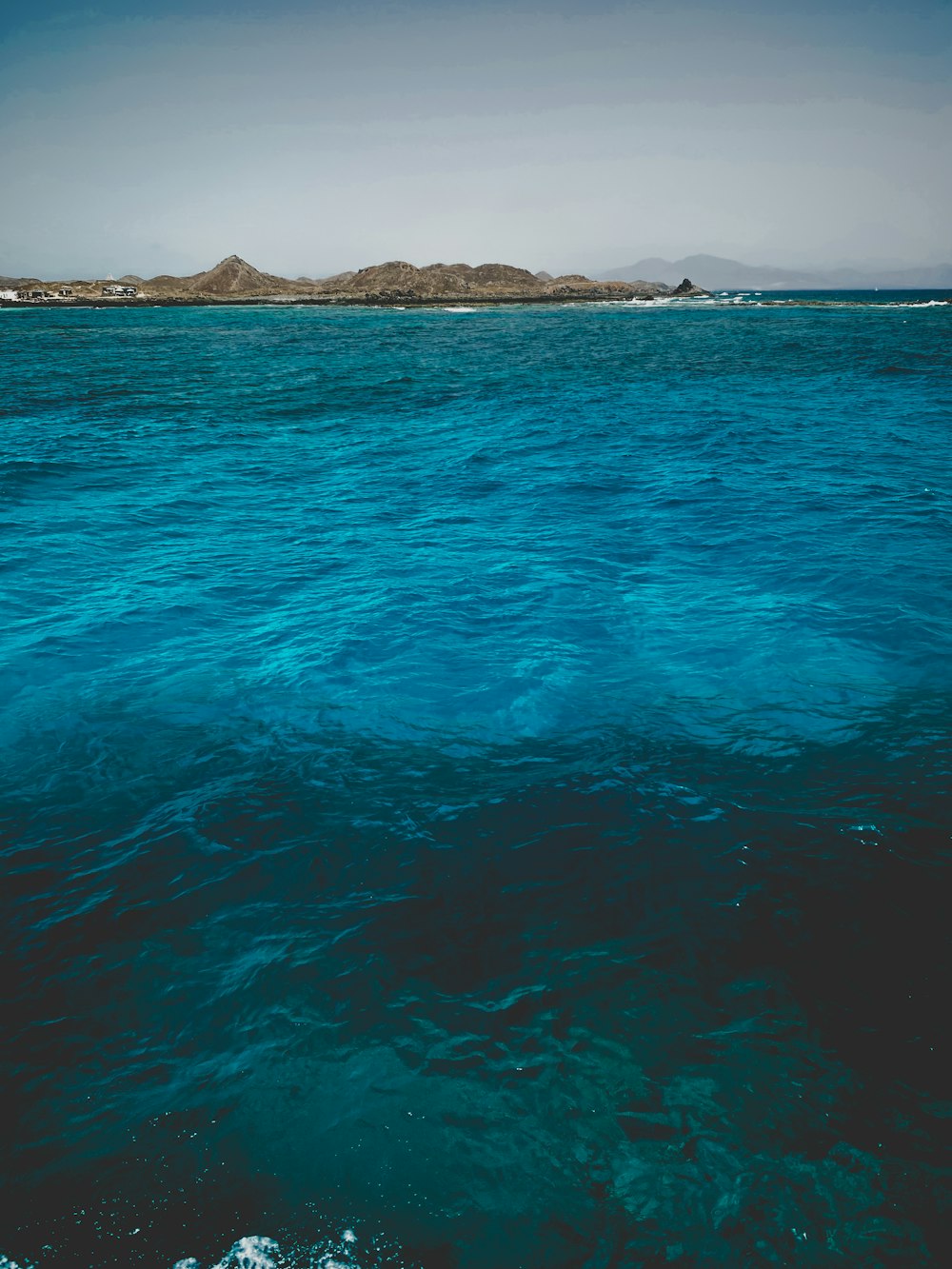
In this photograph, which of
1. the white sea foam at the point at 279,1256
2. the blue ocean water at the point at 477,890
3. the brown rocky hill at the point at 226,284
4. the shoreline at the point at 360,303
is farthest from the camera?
the brown rocky hill at the point at 226,284

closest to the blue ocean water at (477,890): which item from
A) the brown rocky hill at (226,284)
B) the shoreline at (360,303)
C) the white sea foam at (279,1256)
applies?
the white sea foam at (279,1256)

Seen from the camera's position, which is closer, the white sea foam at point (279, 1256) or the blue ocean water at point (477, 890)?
the white sea foam at point (279, 1256)

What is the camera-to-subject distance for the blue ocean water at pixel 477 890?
14.8ft

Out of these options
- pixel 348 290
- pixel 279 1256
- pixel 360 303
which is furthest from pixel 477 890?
pixel 348 290

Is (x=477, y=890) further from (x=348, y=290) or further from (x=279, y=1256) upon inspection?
(x=348, y=290)

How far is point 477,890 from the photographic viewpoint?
6.75 m

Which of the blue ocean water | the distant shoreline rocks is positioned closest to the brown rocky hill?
the distant shoreline rocks

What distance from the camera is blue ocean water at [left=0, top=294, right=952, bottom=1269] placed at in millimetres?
4504

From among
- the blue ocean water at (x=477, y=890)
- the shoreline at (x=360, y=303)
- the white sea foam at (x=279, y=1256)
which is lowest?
the white sea foam at (x=279, y=1256)

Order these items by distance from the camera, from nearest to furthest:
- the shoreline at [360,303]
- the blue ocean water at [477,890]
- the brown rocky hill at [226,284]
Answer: the blue ocean water at [477,890] → the shoreline at [360,303] → the brown rocky hill at [226,284]

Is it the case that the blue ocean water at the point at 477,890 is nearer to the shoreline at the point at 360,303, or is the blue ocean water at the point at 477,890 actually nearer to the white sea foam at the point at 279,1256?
the white sea foam at the point at 279,1256

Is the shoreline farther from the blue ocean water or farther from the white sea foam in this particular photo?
the white sea foam

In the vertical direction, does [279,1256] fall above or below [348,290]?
below

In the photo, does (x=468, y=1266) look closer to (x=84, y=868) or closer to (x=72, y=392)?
(x=84, y=868)
